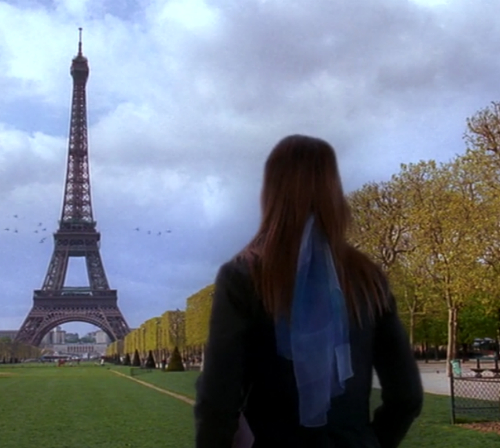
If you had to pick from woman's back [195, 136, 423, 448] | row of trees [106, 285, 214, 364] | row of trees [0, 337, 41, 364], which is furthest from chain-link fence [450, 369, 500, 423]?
row of trees [0, 337, 41, 364]

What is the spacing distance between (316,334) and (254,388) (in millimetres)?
227

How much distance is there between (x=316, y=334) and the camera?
2182 mm

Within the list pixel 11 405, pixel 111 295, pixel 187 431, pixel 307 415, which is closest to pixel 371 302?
pixel 307 415

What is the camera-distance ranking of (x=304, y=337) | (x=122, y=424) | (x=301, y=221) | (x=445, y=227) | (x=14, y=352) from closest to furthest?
1. (x=304, y=337)
2. (x=301, y=221)
3. (x=122, y=424)
4. (x=445, y=227)
5. (x=14, y=352)

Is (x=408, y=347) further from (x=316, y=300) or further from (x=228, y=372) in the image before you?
(x=228, y=372)

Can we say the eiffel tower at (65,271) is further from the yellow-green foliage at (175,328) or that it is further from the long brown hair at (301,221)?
the long brown hair at (301,221)

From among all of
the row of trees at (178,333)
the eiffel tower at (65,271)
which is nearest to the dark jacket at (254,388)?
the row of trees at (178,333)

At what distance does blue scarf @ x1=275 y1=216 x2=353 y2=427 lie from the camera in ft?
7.08

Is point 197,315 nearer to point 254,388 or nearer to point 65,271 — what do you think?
point 65,271

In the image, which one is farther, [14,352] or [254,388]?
[14,352]

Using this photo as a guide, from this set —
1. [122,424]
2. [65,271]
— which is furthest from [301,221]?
[65,271]

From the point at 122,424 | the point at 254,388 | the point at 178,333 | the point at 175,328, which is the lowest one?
the point at 122,424

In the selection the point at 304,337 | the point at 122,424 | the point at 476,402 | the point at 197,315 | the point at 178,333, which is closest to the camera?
the point at 304,337

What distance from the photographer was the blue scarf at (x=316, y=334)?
2158 mm
